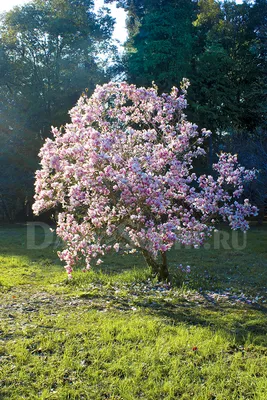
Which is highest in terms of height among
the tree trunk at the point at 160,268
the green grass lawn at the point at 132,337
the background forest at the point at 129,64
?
the background forest at the point at 129,64

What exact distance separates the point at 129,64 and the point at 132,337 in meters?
25.0

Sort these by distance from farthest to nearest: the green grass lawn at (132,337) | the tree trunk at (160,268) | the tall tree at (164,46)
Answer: the tall tree at (164,46)
the tree trunk at (160,268)
the green grass lawn at (132,337)

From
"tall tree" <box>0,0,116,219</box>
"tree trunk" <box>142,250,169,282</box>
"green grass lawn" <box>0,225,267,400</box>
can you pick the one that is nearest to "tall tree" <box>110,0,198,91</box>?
"tall tree" <box>0,0,116,219</box>

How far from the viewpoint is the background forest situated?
1081 inches

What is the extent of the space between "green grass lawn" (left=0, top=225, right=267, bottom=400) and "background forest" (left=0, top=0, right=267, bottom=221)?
18393 mm

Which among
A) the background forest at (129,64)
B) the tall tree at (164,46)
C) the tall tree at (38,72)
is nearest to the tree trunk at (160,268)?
the background forest at (129,64)

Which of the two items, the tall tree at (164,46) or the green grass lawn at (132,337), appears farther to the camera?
the tall tree at (164,46)

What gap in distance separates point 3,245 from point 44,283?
879 centimetres

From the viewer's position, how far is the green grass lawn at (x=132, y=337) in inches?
189

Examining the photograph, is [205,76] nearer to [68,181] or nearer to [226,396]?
[68,181]

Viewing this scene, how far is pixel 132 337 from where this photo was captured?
248 inches

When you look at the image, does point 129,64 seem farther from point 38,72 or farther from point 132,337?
point 132,337

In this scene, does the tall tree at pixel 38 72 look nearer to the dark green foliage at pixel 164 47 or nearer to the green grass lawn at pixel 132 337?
the dark green foliage at pixel 164 47

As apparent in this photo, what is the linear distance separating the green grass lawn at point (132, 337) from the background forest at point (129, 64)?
18393 millimetres
